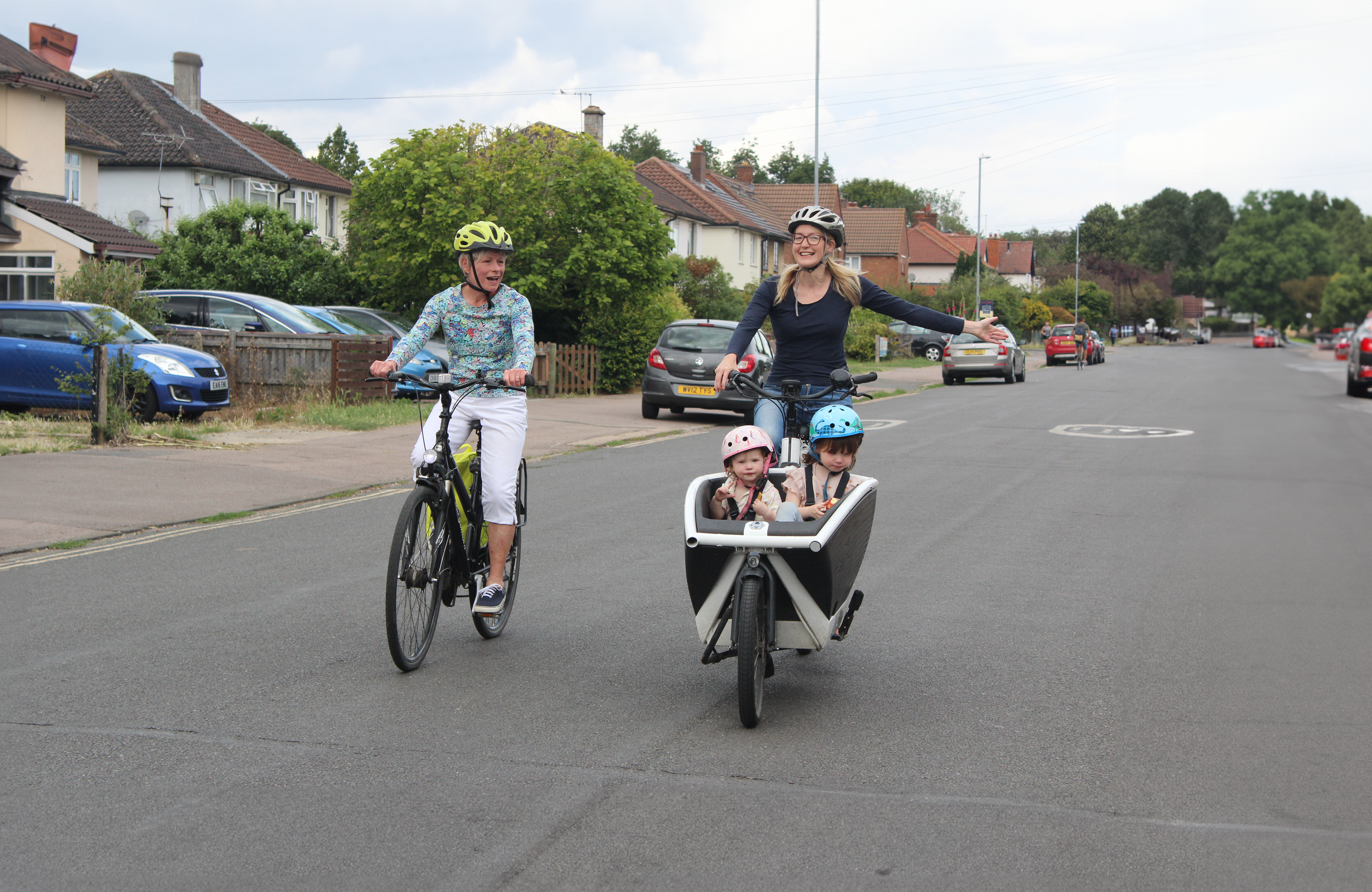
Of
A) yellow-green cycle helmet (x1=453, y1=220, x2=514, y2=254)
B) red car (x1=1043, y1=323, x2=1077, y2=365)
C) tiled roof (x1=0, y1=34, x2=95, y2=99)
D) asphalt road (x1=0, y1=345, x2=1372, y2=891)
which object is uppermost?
tiled roof (x1=0, y1=34, x2=95, y2=99)

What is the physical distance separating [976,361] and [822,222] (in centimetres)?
2796

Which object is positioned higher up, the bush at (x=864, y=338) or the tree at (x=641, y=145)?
the tree at (x=641, y=145)

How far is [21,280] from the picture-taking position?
28.0 metres

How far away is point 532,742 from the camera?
4.61 m

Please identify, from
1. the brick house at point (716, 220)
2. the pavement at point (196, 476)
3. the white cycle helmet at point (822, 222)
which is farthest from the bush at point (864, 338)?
the white cycle helmet at point (822, 222)

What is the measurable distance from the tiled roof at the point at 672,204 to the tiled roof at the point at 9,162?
1150 inches

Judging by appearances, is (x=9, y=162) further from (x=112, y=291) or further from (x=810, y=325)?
(x=810, y=325)

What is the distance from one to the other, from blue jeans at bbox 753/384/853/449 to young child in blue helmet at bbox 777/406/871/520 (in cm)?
35

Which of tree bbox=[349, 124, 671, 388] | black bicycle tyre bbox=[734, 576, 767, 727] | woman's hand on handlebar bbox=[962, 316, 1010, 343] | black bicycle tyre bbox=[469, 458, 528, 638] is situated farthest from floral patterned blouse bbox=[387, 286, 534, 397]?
tree bbox=[349, 124, 671, 388]

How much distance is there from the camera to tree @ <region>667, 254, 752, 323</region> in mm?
38719

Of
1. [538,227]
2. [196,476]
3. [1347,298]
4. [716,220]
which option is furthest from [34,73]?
[1347,298]

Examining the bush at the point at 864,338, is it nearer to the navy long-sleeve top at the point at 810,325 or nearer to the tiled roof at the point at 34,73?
the tiled roof at the point at 34,73

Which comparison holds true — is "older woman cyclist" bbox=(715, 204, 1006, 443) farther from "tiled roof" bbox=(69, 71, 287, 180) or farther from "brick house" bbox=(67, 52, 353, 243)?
"tiled roof" bbox=(69, 71, 287, 180)

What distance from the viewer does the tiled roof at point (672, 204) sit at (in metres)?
55.9
